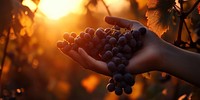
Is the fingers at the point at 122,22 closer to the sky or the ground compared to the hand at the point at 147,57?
closer to the sky

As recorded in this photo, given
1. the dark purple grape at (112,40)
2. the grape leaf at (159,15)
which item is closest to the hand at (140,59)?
the dark purple grape at (112,40)

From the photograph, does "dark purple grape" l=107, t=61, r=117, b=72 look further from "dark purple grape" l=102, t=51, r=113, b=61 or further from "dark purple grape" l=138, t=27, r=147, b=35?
"dark purple grape" l=138, t=27, r=147, b=35

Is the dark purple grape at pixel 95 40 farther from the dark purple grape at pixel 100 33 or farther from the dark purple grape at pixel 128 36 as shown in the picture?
the dark purple grape at pixel 128 36

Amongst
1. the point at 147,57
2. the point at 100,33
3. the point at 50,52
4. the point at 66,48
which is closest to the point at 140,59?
the point at 147,57

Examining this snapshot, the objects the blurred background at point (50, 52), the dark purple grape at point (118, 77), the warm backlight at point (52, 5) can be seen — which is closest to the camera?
the dark purple grape at point (118, 77)

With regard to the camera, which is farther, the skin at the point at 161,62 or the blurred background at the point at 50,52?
the blurred background at the point at 50,52

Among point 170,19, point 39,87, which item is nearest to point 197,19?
point 170,19

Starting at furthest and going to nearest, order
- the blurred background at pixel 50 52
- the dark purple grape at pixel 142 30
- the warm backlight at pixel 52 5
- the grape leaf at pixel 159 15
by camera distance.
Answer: the warm backlight at pixel 52 5, the blurred background at pixel 50 52, the grape leaf at pixel 159 15, the dark purple grape at pixel 142 30
